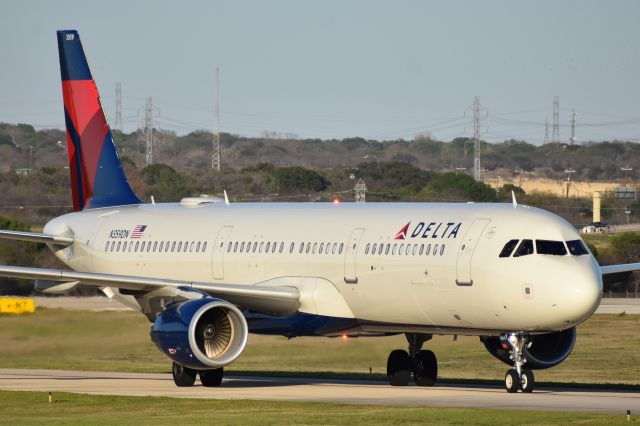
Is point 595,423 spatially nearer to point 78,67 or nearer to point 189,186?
point 78,67

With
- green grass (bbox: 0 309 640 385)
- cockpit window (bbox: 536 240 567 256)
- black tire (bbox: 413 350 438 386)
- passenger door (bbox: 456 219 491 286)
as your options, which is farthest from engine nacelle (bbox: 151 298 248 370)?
cockpit window (bbox: 536 240 567 256)

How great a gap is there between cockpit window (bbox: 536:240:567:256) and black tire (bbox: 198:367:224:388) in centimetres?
843

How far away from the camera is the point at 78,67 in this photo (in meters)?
43.5

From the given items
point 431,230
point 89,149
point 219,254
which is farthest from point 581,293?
point 89,149

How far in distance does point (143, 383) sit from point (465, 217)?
9.00 m

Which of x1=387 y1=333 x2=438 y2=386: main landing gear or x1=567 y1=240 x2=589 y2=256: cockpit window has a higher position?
x1=567 y1=240 x2=589 y2=256: cockpit window

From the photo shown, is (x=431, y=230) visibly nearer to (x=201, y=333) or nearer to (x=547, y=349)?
(x=547, y=349)

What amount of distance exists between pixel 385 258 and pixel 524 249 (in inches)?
144

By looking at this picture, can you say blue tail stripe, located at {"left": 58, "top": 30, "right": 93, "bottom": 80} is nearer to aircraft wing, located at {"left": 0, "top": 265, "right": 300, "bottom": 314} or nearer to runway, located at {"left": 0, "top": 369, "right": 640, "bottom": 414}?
runway, located at {"left": 0, "top": 369, "right": 640, "bottom": 414}

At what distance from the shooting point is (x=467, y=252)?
31219 mm

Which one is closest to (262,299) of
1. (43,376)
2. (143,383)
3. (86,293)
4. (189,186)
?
(143,383)

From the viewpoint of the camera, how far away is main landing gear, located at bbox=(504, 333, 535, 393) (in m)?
31.3

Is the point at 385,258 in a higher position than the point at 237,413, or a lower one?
higher

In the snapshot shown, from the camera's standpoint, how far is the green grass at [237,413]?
25.1m
